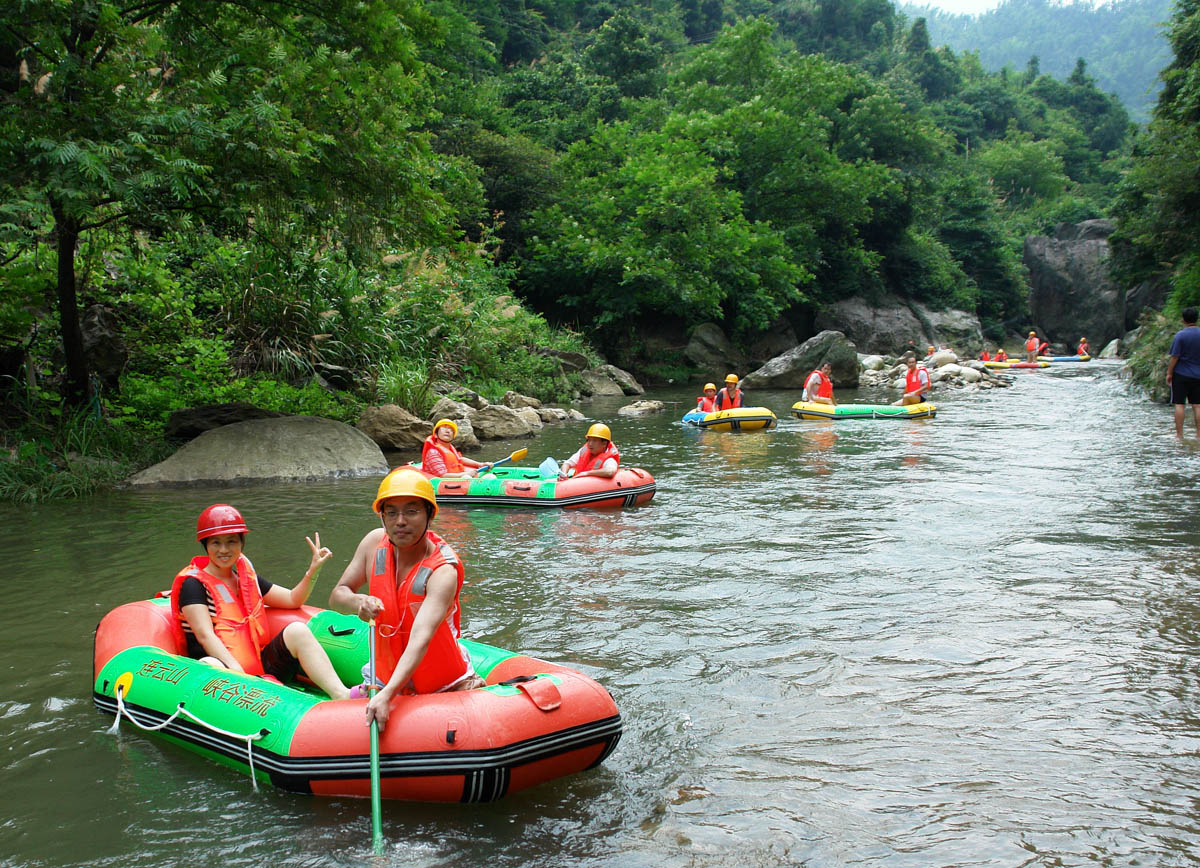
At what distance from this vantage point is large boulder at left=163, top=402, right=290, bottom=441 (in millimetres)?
11625

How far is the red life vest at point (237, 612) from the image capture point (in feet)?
14.9

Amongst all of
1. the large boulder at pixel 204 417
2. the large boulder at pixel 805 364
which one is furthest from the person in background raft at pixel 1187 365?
the large boulder at pixel 805 364

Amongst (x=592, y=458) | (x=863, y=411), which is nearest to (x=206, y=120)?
(x=592, y=458)

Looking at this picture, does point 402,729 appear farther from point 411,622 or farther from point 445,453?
point 445,453

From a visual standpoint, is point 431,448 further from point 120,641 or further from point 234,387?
point 120,641

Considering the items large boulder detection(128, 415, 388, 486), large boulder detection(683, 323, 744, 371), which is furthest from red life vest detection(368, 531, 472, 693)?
large boulder detection(683, 323, 744, 371)

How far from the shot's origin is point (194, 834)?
348 cm

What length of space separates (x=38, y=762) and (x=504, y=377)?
596 inches

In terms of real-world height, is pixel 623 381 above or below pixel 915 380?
above

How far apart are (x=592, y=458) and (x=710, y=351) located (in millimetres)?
19588

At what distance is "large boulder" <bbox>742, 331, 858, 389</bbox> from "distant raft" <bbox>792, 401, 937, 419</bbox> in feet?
25.1

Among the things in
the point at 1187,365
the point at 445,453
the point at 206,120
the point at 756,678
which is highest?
the point at 206,120

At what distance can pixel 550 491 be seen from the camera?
31.8ft

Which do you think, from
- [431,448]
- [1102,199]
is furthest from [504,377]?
[1102,199]
